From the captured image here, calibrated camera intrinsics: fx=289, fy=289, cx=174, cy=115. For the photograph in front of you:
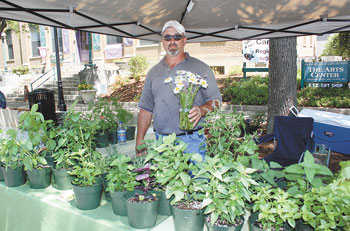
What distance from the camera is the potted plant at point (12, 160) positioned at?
6.55 ft

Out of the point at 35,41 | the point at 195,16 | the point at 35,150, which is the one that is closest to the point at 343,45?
the point at 195,16

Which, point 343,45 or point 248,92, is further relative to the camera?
point 343,45

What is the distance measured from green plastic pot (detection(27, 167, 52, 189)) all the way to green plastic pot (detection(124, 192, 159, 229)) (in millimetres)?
843

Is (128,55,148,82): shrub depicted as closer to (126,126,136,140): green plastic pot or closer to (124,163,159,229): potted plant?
(126,126,136,140): green plastic pot

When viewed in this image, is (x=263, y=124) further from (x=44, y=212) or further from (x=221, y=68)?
(x=221, y=68)

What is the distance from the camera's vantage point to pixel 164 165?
1.42 meters

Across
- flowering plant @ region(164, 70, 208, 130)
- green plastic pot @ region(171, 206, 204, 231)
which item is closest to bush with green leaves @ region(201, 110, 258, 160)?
flowering plant @ region(164, 70, 208, 130)

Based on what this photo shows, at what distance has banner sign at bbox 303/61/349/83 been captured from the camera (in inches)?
368

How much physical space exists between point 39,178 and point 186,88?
1198 millimetres

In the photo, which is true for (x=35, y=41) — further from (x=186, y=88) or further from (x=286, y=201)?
(x=286, y=201)

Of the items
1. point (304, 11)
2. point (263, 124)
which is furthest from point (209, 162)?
point (263, 124)

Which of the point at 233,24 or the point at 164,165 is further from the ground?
the point at 233,24

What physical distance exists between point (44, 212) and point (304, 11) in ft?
11.8

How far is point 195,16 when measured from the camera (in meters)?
3.95
